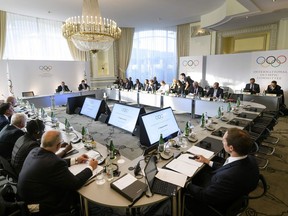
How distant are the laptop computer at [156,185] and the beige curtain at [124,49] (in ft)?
31.7

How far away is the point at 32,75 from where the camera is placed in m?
7.96

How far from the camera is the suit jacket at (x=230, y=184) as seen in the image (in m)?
1.46

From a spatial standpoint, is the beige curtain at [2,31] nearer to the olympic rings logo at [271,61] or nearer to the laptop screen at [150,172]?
the laptop screen at [150,172]

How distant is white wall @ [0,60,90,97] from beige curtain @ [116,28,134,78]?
2.09 m

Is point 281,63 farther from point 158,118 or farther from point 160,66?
point 158,118

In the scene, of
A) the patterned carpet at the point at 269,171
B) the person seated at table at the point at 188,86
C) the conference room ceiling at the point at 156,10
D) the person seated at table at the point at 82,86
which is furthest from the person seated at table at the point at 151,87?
the person seated at table at the point at 82,86

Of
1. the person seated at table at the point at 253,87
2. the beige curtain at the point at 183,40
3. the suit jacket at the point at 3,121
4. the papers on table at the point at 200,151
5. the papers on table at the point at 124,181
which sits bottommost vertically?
the papers on table at the point at 124,181

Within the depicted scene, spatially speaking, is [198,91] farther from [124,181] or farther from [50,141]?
[50,141]

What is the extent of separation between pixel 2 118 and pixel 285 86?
336 inches

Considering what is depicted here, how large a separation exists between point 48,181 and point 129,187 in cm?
67

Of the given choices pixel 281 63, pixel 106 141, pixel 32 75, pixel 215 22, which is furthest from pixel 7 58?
pixel 281 63

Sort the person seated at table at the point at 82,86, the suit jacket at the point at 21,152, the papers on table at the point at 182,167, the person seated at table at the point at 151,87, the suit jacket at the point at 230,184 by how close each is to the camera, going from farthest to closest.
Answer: the person seated at table at the point at 82,86 → the person seated at table at the point at 151,87 → the suit jacket at the point at 21,152 → the papers on table at the point at 182,167 → the suit jacket at the point at 230,184

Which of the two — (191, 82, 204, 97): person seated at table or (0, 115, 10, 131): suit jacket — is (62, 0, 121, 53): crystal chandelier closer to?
(0, 115, 10, 131): suit jacket

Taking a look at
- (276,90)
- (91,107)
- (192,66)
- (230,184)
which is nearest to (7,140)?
(91,107)
